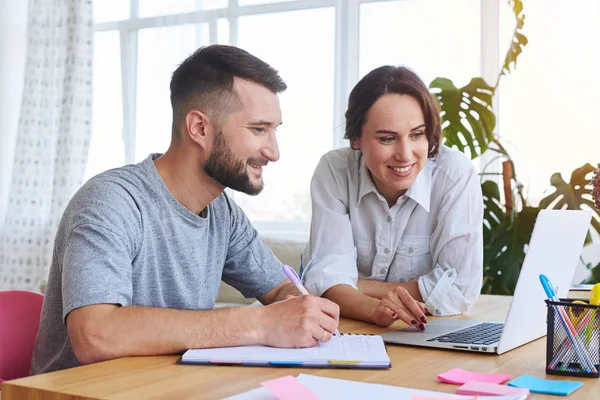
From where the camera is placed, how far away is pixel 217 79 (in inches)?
62.7

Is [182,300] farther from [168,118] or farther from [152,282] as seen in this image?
[168,118]

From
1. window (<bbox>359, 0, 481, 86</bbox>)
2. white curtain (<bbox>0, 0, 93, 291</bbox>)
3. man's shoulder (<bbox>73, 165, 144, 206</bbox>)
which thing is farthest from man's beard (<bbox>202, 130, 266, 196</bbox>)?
white curtain (<bbox>0, 0, 93, 291</bbox>)

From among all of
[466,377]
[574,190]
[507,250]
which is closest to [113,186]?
[466,377]

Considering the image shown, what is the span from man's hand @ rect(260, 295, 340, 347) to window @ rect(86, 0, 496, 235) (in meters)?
2.76

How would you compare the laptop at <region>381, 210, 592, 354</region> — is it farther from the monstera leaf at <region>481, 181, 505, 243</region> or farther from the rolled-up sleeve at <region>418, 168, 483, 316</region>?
the monstera leaf at <region>481, 181, 505, 243</region>

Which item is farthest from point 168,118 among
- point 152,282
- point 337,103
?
point 152,282

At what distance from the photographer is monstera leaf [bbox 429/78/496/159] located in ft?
11.1

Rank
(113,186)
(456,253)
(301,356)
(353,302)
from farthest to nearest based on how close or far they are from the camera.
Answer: (456,253), (353,302), (113,186), (301,356)

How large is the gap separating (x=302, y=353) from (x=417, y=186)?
2.71 ft

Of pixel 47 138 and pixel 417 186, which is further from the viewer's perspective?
pixel 47 138

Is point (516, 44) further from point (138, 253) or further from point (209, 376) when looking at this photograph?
point (209, 376)

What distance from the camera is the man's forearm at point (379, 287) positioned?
1.84 m

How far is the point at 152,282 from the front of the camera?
1482 millimetres

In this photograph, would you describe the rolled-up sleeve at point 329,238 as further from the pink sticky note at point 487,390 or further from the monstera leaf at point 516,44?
the monstera leaf at point 516,44
